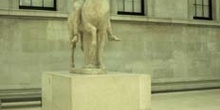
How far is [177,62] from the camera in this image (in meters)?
14.1

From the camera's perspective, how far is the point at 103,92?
571 centimetres

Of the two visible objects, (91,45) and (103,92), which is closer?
(103,92)

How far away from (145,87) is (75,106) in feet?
4.57

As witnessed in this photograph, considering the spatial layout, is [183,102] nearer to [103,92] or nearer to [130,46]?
[130,46]

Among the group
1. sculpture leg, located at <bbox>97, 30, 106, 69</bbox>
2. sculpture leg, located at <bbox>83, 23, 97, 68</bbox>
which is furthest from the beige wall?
sculpture leg, located at <bbox>97, 30, 106, 69</bbox>

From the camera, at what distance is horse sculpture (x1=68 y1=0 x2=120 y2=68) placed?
20.4 feet

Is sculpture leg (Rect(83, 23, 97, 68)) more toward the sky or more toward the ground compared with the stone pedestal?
more toward the sky

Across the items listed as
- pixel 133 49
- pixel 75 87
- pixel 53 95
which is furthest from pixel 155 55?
pixel 75 87

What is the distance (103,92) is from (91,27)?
135cm

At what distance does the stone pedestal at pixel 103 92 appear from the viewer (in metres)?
5.52

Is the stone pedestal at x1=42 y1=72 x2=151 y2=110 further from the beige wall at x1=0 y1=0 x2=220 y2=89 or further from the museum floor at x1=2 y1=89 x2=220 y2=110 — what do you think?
the beige wall at x1=0 y1=0 x2=220 y2=89

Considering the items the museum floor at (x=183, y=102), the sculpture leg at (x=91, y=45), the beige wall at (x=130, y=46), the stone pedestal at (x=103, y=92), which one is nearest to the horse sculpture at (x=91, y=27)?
the sculpture leg at (x=91, y=45)

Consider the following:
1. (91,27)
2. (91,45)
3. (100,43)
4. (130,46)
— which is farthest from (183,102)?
(91,27)

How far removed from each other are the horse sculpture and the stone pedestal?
740 millimetres
